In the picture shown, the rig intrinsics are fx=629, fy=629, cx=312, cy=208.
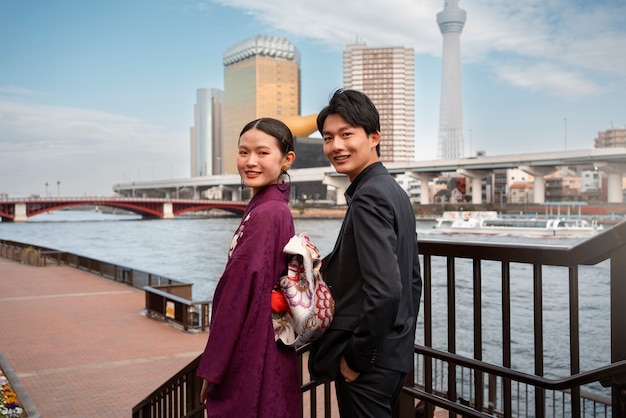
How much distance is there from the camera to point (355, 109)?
81.0 inches

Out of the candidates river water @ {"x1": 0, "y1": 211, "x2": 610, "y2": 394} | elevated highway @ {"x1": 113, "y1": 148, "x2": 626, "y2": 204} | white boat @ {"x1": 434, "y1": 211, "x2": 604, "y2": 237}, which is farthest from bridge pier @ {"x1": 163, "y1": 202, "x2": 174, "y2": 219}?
white boat @ {"x1": 434, "y1": 211, "x2": 604, "y2": 237}

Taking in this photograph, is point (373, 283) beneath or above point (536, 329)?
above

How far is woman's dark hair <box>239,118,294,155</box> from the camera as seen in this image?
7.35ft

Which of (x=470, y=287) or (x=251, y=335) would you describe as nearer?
(x=251, y=335)

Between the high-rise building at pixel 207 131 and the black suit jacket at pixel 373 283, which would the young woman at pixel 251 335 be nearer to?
the black suit jacket at pixel 373 283

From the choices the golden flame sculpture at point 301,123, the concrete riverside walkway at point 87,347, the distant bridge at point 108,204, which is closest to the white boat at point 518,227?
the distant bridge at point 108,204

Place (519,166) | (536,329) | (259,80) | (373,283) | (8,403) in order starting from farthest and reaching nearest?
(259,80)
(519,166)
(8,403)
(536,329)
(373,283)

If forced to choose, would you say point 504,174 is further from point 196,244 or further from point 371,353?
point 371,353

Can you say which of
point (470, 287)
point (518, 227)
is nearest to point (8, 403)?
point (470, 287)

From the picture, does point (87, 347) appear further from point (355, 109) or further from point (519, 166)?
point (519, 166)

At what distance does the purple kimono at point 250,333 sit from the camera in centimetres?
207

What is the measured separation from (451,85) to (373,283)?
189 metres

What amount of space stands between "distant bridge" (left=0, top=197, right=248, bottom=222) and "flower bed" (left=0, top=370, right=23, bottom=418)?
55.2m

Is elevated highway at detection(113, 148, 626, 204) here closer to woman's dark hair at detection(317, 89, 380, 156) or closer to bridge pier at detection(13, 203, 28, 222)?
bridge pier at detection(13, 203, 28, 222)
